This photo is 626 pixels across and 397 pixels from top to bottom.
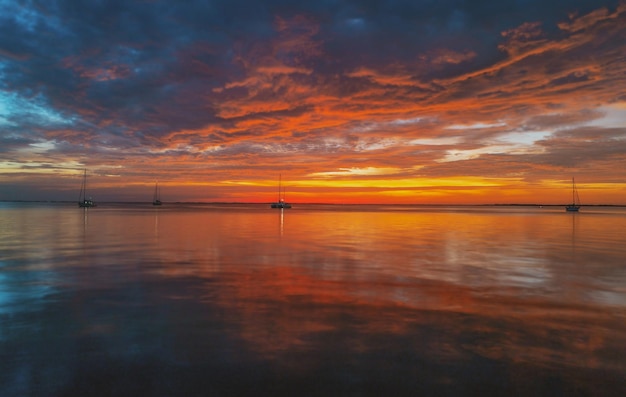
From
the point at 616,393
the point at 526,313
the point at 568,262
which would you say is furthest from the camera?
the point at 568,262

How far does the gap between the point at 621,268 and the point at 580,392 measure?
1807cm

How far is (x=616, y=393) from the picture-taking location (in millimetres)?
7117

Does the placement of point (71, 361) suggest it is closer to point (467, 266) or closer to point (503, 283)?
point (503, 283)

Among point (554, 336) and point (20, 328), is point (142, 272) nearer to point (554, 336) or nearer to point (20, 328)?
point (20, 328)

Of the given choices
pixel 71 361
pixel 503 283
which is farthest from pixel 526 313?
pixel 71 361

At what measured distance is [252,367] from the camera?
8.05 m

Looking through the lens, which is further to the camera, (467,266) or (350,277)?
(467,266)

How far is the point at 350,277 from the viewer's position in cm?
1836

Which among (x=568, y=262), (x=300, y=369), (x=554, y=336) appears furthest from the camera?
(x=568, y=262)

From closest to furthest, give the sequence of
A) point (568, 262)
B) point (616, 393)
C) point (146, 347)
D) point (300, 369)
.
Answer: point (616, 393) → point (300, 369) → point (146, 347) → point (568, 262)

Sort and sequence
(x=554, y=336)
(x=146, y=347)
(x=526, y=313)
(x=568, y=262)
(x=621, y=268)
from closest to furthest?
1. (x=146, y=347)
2. (x=554, y=336)
3. (x=526, y=313)
4. (x=621, y=268)
5. (x=568, y=262)

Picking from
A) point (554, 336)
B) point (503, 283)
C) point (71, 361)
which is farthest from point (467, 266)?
point (71, 361)

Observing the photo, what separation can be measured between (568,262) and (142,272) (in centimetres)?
2238

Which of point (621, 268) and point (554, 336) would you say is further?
point (621, 268)
